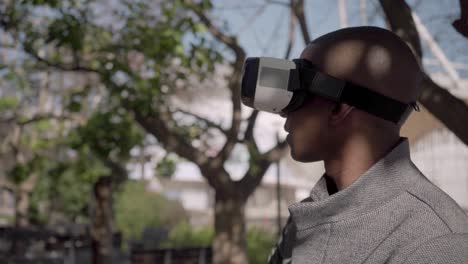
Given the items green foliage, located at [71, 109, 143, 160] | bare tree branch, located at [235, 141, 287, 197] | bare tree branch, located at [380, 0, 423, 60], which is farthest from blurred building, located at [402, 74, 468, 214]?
bare tree branch, located at [380, 0, 423, 60]

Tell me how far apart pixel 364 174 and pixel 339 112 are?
186 millimetres

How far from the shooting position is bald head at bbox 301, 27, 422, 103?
157 centimetres

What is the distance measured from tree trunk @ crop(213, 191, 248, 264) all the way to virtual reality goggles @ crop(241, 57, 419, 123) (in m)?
6.25

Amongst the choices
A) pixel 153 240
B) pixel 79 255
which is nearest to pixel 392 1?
pixel 79 255

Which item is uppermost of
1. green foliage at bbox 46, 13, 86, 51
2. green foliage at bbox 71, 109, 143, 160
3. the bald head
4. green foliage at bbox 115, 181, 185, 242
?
the bald head

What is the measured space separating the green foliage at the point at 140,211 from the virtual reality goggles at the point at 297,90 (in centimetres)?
1767

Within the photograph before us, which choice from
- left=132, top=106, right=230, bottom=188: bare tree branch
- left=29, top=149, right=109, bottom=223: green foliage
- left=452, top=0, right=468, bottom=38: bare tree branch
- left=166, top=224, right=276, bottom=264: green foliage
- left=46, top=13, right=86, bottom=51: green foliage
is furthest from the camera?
left=29, top=149, right=109, bottom=223: green foliage

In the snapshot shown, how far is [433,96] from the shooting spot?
336cm

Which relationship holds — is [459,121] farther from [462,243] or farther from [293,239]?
[462,243]

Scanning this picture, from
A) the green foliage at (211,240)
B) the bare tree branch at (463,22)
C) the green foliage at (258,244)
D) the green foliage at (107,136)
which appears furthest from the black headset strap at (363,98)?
the green foliage at (211,240)

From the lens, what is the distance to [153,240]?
14.1 meters

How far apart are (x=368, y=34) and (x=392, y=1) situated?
2.04 metres

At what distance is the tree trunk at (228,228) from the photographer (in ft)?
26.2

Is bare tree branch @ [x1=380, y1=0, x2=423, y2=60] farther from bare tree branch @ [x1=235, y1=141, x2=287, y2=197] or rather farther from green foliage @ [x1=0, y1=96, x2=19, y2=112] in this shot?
green foliage @ [x1=0, y1=96, x2=19, y2=112]
